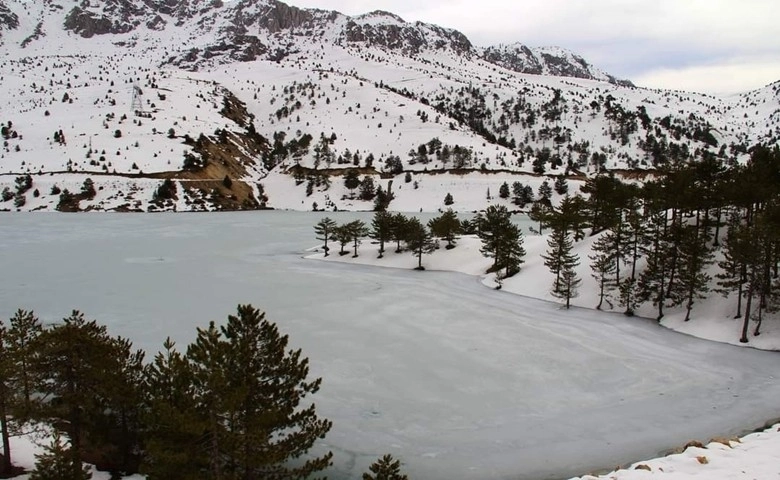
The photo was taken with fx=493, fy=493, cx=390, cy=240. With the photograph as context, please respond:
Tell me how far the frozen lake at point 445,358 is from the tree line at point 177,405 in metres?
5.15

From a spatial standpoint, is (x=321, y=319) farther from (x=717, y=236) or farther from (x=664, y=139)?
(x=664, y=139)

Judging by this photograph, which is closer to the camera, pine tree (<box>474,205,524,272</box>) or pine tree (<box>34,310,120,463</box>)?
pine tree (<box>34,310,120,463</box>)

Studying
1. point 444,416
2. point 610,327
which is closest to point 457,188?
point 610,327

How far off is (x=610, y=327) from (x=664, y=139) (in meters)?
187

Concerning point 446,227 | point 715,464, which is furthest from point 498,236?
point 715,464

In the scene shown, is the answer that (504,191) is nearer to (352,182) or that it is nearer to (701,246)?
(352,182)

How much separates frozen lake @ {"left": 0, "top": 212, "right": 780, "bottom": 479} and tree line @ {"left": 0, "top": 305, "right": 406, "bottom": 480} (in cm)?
515

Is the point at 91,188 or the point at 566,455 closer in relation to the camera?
the point at 566,455

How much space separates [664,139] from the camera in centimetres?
19638

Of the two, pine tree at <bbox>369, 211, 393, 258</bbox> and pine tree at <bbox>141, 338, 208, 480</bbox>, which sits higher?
pine tree at <bbox>369, 211, 393, 258</bbox>

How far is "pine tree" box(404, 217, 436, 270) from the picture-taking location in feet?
215

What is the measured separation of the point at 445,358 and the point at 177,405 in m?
19.5

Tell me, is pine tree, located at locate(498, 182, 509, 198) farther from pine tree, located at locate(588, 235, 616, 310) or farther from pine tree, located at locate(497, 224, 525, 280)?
pine tree, located at locate(588, 235, 616, 310)

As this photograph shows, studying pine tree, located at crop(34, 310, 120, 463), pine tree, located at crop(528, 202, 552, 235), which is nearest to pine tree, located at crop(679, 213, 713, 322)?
pine tree, located at crop(528, 202, 552, 235)
